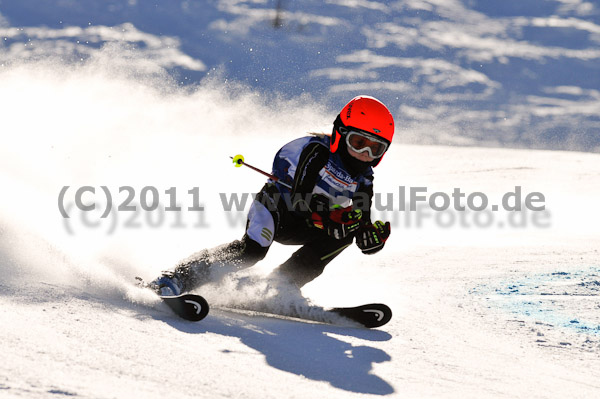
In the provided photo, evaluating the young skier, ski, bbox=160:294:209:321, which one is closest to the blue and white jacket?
the young skier

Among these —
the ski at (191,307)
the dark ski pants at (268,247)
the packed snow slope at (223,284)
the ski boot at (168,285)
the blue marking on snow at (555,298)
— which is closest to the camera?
the packed snow slope at (223,284)

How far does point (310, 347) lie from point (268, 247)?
1007 mm

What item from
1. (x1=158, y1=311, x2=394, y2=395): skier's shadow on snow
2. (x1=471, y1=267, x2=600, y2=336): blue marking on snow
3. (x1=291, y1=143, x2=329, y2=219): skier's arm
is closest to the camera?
(x1=158, y1=311, x2=394, y2=395): skier's shadow on snow

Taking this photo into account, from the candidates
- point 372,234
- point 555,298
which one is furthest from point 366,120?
point 555,298

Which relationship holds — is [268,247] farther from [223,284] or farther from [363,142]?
[363,142]

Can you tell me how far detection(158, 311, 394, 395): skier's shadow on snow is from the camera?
3.41 metres

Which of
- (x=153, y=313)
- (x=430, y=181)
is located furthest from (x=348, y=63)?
(x=153, y=313)

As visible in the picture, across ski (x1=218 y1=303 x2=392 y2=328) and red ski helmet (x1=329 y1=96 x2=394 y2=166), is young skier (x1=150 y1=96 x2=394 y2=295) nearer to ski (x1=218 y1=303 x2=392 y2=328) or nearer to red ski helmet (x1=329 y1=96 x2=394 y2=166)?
red ski helmet (x1=329 y1=96 x2=394 y2=166)

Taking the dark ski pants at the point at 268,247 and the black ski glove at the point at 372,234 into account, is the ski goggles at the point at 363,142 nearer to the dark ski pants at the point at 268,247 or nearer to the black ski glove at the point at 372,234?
the black ski glove at the point at 372,234

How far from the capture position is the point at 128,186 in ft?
29.2

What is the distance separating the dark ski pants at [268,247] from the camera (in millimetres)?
4621

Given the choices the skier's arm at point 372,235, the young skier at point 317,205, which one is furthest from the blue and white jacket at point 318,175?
the skier's arm at point 372,235

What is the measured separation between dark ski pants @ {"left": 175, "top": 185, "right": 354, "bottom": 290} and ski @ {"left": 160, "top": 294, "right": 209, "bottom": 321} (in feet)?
1.69

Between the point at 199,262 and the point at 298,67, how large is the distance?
644 feet
